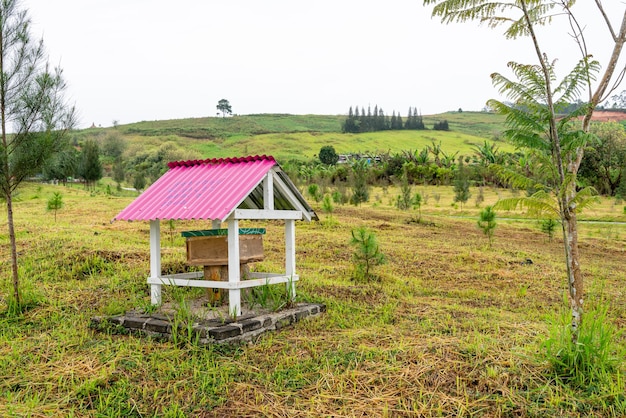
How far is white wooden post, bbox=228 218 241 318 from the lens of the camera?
6.07 m

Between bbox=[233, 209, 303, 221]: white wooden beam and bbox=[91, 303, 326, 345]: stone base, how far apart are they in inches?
47.9

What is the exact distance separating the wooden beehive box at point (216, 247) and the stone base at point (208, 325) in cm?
79

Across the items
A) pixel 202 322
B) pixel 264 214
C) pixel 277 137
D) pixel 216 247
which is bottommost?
pixel 202 322

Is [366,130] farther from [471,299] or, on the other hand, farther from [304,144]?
[471,299]

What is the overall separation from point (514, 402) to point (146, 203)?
494cm

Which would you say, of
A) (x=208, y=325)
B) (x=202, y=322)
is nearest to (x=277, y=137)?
(x=202, y=322)

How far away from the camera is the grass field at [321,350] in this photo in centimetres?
421

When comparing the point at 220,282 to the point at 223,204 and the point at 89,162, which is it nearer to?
the point at 223,204

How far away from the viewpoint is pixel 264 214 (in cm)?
647

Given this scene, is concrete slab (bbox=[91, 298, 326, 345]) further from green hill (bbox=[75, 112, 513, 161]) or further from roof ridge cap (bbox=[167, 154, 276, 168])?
green hill (bbox=[75, 112, 513, 161])

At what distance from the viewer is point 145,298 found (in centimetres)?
739

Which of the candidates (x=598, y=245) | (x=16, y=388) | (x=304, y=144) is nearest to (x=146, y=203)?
(x=16, y=388)

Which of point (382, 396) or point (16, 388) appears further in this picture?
point (16, 388)

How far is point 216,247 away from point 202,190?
0.76 metres
